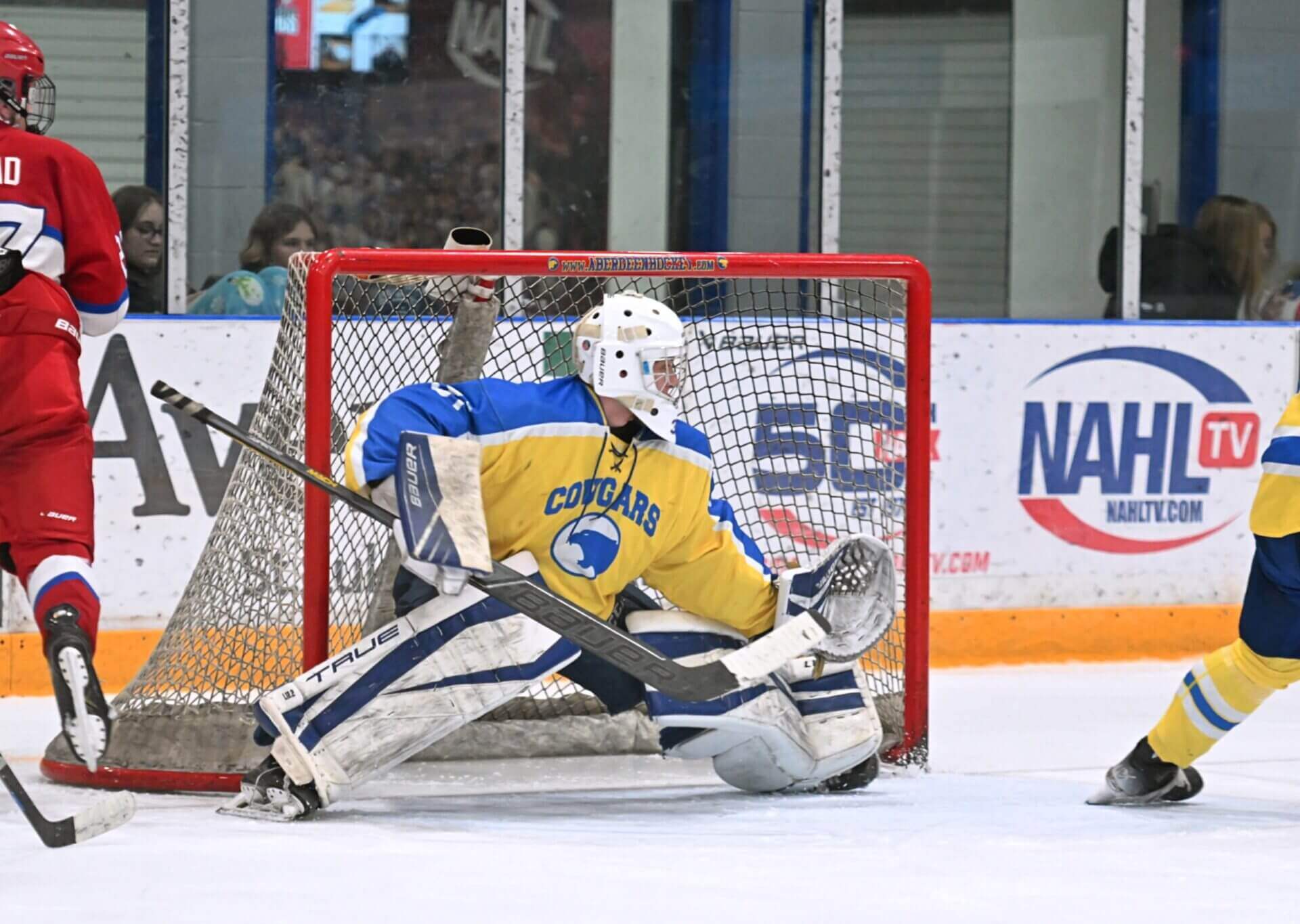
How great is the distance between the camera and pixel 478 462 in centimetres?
319

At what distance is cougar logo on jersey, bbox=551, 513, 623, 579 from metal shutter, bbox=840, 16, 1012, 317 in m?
2.88

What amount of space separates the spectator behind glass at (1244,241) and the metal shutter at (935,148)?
25.3 inches

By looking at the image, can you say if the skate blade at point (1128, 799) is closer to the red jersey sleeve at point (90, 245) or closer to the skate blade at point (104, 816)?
the skate blade at point (104, 816)

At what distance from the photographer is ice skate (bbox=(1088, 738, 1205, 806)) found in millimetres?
3455

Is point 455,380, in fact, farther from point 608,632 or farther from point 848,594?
point 848,594

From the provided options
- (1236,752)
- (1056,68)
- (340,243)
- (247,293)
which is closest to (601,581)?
(1236,752)

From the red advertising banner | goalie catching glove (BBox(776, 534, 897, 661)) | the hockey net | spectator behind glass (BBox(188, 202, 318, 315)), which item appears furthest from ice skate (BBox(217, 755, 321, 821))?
the red advertising banner

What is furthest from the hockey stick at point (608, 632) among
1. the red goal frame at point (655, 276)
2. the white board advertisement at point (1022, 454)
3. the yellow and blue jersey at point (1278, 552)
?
the white board advertisement at point (1022, 454)

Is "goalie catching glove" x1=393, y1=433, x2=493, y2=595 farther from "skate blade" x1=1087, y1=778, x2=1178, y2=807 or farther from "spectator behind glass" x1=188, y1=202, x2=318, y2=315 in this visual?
"spectator behind glass" x1=188, y1=202, x2=318, y2=315

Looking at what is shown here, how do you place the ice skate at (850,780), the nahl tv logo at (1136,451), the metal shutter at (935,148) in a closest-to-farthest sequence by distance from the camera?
the ice skate at (850,780) → the nahl tv logo at (1136,451) → the metal shutter at (935,148)

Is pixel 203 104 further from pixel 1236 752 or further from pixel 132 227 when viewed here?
pixel 1236 752

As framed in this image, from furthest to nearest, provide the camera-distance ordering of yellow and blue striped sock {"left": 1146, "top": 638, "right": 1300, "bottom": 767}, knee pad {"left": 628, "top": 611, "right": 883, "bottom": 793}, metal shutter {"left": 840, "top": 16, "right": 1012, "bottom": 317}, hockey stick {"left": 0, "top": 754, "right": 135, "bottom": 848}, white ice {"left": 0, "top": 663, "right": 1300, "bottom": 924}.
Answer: metal shutter {"left": 840, "top": 16, "right": 1012, "bottom": 317} → knee pad {"left": 628, "top": 611, "right": 883, "bottom": 793} → yellow and blue striped sock {"left": 1146, "top": 638, "right": 1300, "bottom": 767} → hockey stick {"left": 0, "top": 754, "right": 135, "bottom": 848} → white ice {"left": 0, "top": 663, "right": 1300, "bottom": 924}

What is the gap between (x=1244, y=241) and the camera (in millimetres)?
6309

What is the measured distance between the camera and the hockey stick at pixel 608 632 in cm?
322
